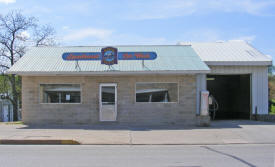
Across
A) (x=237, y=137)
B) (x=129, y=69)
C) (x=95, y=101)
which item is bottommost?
(x=237, y=137)

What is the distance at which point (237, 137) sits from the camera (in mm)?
13492

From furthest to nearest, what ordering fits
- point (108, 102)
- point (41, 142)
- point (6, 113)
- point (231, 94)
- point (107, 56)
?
1. point (6, 113)
2. point (231, 94)
3. point (108, 102)
4. point (107, 56)
5. point (41, 142)

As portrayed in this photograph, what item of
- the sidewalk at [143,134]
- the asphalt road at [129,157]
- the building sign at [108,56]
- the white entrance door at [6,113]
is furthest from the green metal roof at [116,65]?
the white entrance door at [6,113]

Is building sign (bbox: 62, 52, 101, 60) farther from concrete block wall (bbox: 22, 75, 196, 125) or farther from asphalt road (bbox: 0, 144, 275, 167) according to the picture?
asphalt road (bbox: 0, 144, 275, 167)

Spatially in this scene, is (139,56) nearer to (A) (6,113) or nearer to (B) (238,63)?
(B) (238,63)

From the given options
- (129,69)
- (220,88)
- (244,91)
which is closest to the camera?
(129,69)

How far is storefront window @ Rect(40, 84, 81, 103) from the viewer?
57.0ft

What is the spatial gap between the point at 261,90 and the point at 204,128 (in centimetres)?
570

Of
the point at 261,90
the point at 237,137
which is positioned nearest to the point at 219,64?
the point at 261,90

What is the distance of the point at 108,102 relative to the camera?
17.3m

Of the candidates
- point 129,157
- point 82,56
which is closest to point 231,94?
point 82,56

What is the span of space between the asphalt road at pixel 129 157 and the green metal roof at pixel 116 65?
20.4 feet

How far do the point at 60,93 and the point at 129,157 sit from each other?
945 centimetres

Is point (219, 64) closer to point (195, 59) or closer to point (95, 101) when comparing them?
point (195, 59)
